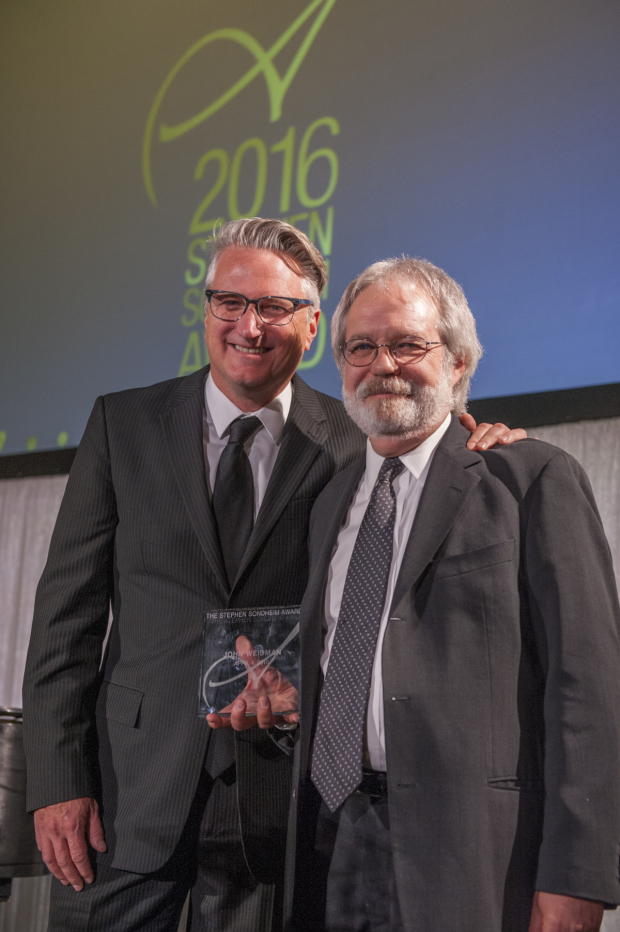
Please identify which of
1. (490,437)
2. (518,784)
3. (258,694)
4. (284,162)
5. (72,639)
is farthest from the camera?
(284,162)

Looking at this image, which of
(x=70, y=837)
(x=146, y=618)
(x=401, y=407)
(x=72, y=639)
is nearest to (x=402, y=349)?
(x=401, y=407)

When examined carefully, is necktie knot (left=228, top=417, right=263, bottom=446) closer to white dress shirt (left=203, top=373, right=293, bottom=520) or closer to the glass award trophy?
white dress shirt (left=203, top=373, right=293, bottom=520)

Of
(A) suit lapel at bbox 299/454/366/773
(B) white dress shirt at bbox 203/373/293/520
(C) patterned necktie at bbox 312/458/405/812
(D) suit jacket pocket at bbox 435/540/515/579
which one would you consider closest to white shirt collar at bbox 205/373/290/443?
(B) white dress shirt at bbox 203/373/293/520

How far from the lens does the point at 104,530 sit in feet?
5.82

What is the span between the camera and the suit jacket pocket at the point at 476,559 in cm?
136

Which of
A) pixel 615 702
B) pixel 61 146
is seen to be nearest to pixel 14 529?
pixel 61 146

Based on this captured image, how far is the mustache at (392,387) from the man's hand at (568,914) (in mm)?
890

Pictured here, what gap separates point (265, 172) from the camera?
3.42 m

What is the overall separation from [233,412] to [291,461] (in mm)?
181

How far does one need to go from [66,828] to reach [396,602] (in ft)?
2.69

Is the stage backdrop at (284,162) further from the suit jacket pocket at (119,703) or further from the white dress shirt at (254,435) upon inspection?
the suit jacket pocket at (119,703)

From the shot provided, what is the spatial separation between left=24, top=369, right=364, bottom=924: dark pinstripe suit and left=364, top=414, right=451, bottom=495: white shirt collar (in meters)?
0.17

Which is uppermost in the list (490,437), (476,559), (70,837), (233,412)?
(233,412)

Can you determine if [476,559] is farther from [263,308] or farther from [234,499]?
[263,308]
